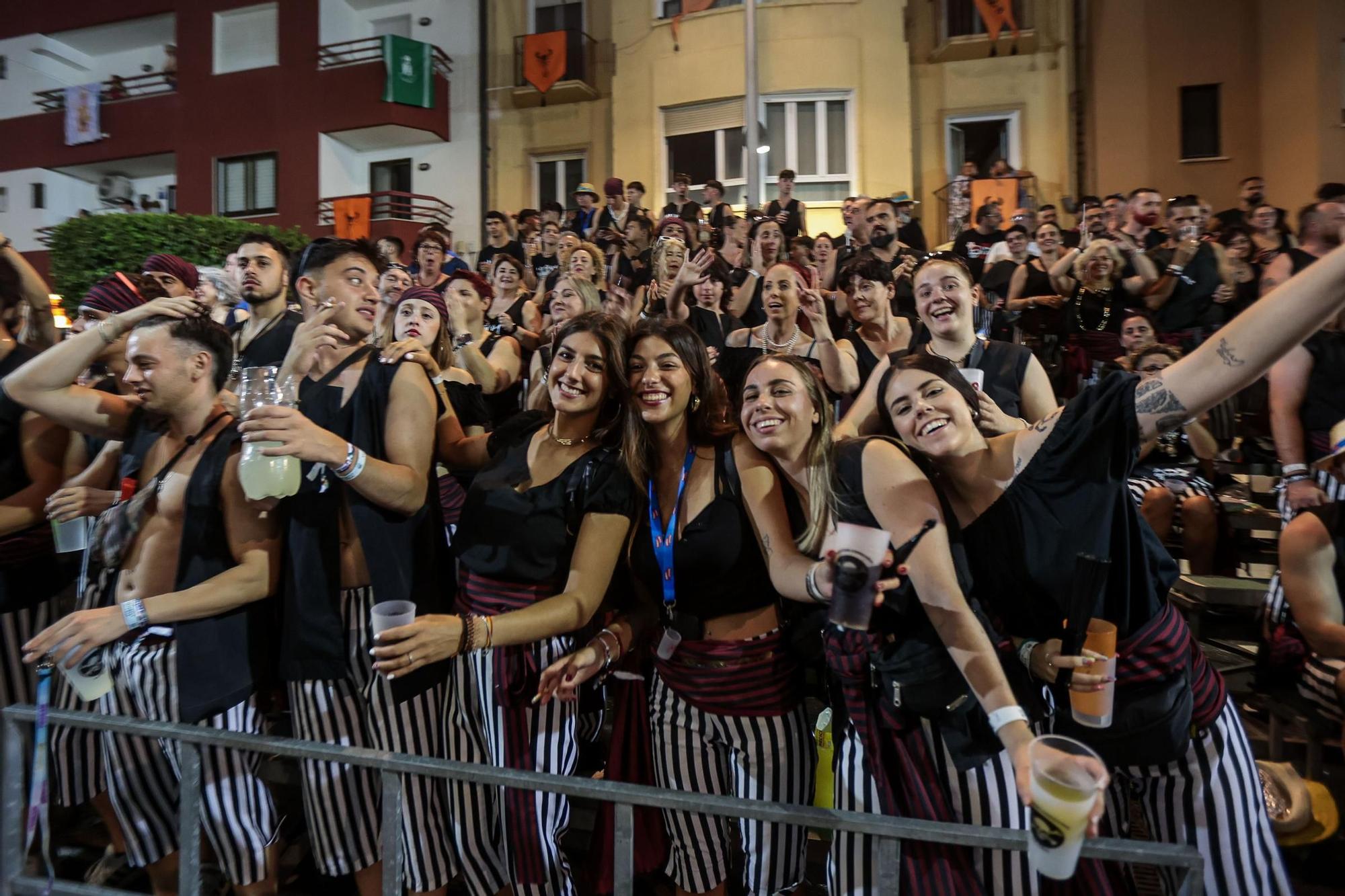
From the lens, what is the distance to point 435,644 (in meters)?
2.21

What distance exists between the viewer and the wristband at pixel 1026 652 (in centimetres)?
207

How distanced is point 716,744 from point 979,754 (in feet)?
2.71

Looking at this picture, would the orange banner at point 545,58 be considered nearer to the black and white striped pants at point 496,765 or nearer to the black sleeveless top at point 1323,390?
the black sleeveless top at point 1323,390

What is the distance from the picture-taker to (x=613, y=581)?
9.22 feet

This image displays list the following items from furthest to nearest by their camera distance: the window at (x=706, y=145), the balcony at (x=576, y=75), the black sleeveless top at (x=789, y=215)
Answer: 1. the balcony at (x=576, y=75)
2. the window at (x=706, y=145)
3. the black sleeveless top at (x=789, y=215)

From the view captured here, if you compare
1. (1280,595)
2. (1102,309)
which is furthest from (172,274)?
(1102,309)

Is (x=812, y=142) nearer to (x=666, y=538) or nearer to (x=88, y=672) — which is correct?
(x=666, y=538)

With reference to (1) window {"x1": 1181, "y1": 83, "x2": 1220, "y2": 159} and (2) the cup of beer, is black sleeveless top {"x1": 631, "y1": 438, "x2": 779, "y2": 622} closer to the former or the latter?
(2) the cup of beer

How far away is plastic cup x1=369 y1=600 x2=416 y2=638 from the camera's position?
217cm

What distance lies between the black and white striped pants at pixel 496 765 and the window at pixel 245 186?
18.5 m

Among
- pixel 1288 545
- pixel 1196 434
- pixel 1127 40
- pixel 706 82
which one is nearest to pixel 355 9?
pixel 706 82

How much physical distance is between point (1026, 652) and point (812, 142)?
1454 cm

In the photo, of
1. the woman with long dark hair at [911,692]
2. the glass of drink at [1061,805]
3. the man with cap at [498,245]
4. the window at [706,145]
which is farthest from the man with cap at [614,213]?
the glass of drink at [1061,805]

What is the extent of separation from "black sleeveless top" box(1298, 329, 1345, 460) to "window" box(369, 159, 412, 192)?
17378mm
